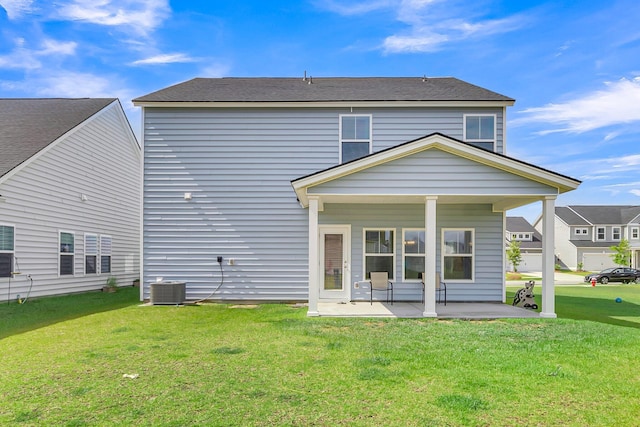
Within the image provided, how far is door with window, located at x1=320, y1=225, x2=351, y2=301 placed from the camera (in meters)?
12.1

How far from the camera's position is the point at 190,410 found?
4.09 meters

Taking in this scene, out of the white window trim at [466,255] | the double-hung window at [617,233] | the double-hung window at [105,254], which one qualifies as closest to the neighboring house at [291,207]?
the white window trim at [466,255]

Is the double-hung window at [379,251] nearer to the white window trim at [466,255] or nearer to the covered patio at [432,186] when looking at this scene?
the white window trim at [466,255]

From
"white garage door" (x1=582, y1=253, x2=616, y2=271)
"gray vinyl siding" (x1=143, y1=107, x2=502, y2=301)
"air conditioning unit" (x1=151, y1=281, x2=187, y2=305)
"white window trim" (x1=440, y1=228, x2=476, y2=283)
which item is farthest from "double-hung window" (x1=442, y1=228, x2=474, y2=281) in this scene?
"white garage door" (x1=582, y1=253, x2=616, y2=271)

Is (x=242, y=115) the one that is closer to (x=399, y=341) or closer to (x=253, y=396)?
(x=399, y=341)

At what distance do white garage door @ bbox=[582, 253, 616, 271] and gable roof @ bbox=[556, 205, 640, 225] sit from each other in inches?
133

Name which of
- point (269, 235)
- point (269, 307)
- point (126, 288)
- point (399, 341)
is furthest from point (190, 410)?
point (126, 288)

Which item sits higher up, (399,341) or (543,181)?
(543,181)

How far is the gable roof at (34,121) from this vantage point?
41.1ft

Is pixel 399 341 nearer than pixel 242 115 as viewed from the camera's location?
Yes

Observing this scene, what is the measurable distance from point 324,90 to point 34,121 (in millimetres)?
10143

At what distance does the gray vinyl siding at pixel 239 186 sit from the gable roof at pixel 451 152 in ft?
9.79

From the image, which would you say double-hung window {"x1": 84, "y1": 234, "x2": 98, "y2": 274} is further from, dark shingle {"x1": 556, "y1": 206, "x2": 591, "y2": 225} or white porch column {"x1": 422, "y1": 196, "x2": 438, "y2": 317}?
dark shingle {"x1": 556, "y1": 206, "x2": 591, "y2": 225}

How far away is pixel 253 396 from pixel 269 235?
7846 millimetres
